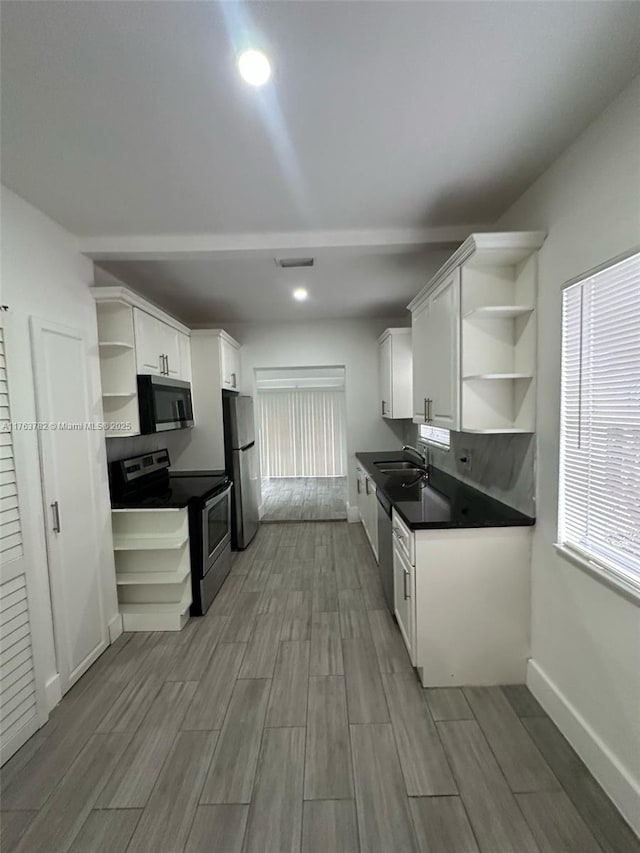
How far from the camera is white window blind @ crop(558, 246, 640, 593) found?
4.15ft

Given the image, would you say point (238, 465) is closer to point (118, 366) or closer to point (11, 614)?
point (118, 366)

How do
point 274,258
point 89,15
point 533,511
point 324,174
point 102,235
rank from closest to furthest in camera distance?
point 89,15 → point 324,174 → point 533,511 → point 102,235 → point 274,258

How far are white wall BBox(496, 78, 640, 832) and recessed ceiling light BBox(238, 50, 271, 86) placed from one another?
4.19ft

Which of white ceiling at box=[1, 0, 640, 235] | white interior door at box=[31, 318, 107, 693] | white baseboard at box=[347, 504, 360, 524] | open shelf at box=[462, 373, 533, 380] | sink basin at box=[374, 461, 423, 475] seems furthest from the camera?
white baseboard at box=[347, 504, 360, 524]

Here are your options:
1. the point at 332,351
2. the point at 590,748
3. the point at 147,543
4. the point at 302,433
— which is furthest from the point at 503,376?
the point at 302,433

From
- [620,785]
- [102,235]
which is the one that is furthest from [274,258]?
[620,785]

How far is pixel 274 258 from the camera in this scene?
2.39m

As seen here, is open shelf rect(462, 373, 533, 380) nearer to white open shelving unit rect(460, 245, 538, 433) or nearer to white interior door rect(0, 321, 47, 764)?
white open shelving unit rect(460, 245, 538, 433)

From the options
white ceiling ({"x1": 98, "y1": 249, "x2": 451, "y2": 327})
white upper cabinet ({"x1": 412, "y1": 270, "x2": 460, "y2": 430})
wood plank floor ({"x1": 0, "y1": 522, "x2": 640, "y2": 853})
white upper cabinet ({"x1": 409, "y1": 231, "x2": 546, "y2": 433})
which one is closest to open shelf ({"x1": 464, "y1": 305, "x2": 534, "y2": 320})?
white upper cabinet ({"x1": 409, "y1": 231, "x2": 546, "y2": 433})

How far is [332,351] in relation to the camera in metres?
4.54

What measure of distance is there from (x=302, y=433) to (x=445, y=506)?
5335 mm

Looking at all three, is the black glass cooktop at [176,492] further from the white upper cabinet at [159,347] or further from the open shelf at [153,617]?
the white upper cabinet at [159,347]

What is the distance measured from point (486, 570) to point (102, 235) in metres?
3.08

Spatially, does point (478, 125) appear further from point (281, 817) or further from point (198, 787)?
point (198, 787)
